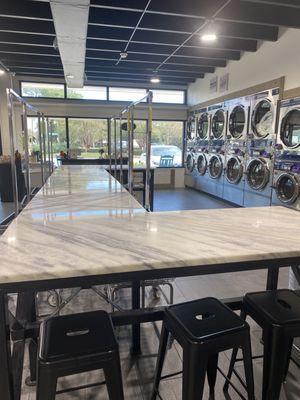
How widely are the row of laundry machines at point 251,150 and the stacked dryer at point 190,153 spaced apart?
29 centimetres

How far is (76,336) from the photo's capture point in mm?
1189

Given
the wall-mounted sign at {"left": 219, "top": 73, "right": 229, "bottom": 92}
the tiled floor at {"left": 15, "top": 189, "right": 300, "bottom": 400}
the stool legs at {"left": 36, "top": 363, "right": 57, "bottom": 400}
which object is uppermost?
the wall-mounted sign at {"left": 219, "top": 73, "right": 229, "bottom": 92}

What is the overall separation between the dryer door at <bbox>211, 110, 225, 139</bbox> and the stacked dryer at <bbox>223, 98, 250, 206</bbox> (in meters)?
0.34

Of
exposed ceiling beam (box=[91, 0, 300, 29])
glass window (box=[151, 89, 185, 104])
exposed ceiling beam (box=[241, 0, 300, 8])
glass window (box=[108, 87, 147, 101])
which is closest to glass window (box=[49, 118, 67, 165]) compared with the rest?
glass window (box=[108, 87, 147, 101])

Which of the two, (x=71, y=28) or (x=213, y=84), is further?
(x=213, y=84)

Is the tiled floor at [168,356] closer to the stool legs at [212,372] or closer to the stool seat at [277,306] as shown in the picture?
the stool legs at [212,372]

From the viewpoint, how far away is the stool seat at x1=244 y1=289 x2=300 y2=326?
136 centimetres

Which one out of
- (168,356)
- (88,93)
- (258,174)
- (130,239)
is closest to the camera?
(130,239)

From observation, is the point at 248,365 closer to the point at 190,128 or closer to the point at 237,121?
the point at 237,121

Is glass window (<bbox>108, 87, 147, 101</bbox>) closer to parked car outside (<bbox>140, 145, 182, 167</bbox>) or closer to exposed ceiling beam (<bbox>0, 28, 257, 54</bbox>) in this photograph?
parked car outside (<bbox>140, 145, 182, 167</bbox>)

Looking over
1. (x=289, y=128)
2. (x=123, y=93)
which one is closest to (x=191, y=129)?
(x=123, y=93)

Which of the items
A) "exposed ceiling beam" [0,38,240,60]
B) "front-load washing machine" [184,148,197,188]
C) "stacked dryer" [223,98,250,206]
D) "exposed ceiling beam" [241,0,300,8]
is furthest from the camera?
"front-load washing machine" [184,148,197,188]

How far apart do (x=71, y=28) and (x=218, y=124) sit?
4259mm

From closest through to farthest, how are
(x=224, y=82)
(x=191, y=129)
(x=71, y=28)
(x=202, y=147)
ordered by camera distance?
1. (x=71, y=28)
2. (x=224, y=82)
3. (x=202, y=147)
4. (x=191, y=129)
